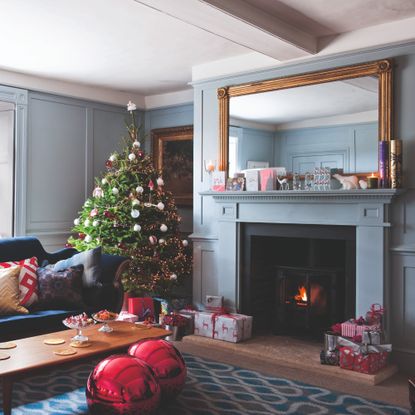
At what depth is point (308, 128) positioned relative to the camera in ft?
15.1

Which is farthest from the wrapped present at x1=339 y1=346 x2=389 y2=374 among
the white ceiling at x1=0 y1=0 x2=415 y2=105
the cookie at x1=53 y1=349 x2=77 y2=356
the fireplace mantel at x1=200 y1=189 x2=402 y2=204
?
the white ceiling at x1=0 y1=0 x2=415 y2=105

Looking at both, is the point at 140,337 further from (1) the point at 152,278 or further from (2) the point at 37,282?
(1) the point at 152,278

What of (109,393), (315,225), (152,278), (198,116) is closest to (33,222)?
(152,278)

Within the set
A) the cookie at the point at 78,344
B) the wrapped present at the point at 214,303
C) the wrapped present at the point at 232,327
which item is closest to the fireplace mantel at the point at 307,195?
the wrapped present at the point at 214,303

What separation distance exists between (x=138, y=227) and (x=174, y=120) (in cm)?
191

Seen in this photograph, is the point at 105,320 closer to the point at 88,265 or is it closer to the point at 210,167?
the point at 88,265

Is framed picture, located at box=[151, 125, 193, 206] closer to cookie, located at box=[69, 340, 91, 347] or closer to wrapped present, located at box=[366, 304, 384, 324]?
wrapped present, located at box=[366, 304, 384, 324]

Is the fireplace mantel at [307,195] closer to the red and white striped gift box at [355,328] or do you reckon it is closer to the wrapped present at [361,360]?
the red and white striped gift box at [355,328]

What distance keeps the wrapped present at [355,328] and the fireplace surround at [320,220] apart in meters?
0.22

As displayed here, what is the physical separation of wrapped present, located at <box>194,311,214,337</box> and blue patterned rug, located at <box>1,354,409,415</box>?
2.89ft

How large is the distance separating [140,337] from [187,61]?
281 centimetres

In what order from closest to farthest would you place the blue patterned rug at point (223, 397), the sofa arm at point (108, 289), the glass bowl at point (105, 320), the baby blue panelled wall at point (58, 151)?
the blue patterned rug at point (223, 397) → the glass bowl at point (105, 320) → the sofa arm at point (108, 289) → the baby blue panelled wall at point (58, 151)

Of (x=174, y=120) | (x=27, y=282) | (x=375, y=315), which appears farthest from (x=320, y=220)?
(x=174, y=120)

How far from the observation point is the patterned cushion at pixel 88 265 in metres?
4.45
